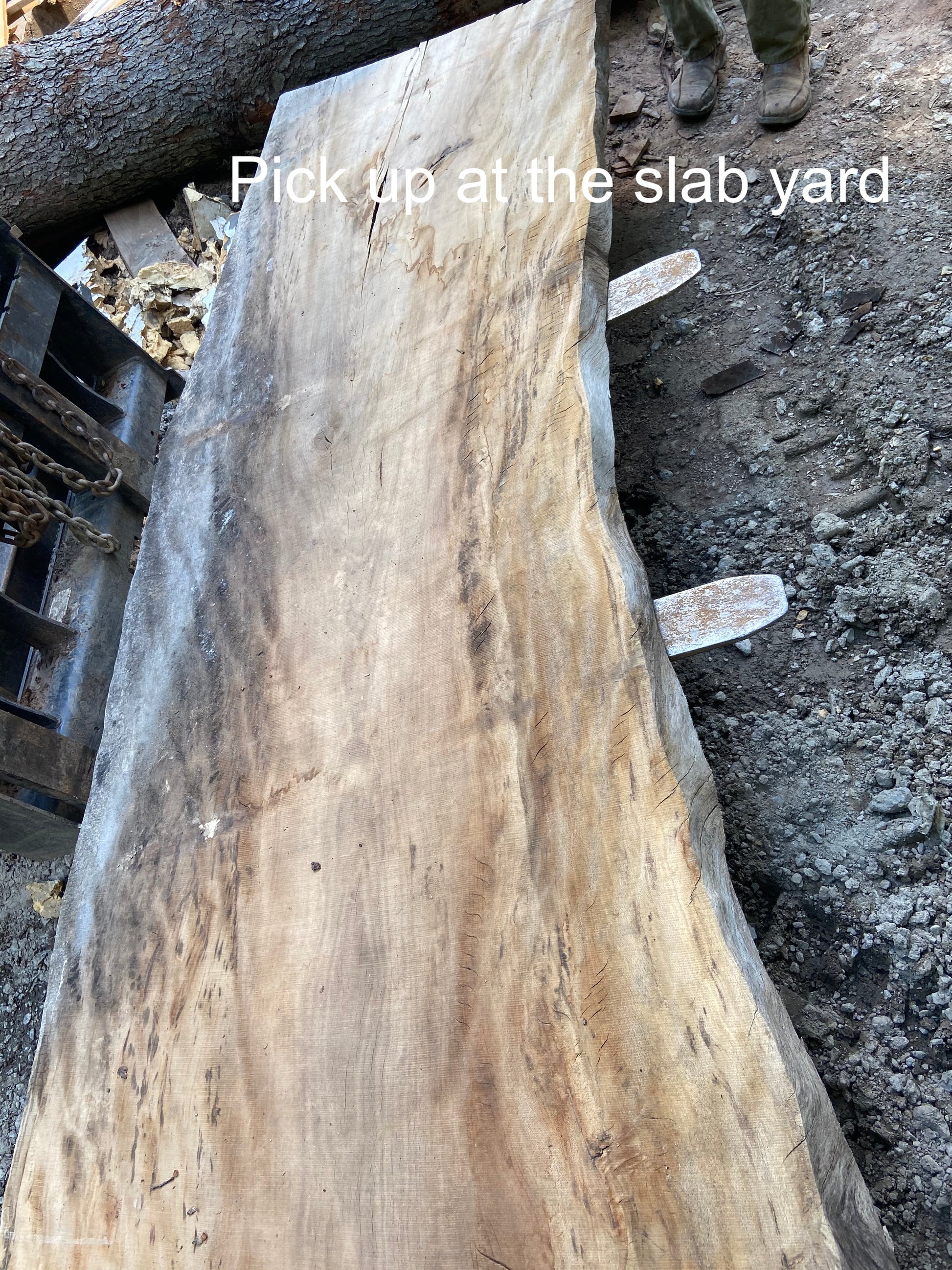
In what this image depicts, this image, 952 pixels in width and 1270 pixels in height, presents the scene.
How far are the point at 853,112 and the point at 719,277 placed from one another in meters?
0.63

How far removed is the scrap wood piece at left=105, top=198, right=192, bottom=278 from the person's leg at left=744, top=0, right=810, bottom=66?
2.10 m

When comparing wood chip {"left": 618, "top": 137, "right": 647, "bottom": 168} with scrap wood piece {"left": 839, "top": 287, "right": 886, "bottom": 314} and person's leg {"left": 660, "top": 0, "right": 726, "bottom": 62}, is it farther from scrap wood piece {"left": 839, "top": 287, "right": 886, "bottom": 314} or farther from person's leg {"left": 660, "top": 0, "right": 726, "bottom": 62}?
scrap wood piece {"left": 839, "top": 287, "right": 886, "bottom": 314}

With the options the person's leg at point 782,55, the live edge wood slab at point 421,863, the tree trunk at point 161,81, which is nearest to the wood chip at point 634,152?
the person's leg at point 782,55

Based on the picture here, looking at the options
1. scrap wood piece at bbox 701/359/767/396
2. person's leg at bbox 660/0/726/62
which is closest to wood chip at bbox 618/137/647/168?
person's leg at bbox 660/0/726/62

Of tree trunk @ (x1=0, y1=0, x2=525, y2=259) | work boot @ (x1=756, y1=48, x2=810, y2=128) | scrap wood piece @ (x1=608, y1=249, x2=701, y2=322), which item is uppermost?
tree trunk @ (x1=0, y1=0, x2=525, y2=259)

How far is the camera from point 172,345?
319 cm

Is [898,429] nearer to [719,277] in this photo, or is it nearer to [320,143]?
[719,277]

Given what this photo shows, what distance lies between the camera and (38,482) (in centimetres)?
181

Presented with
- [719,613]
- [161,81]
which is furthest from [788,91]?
[161,81]

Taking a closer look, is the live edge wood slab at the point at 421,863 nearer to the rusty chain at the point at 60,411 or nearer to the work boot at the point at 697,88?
the rusty chain at the point at 60,411

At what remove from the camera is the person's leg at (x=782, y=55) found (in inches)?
95.8

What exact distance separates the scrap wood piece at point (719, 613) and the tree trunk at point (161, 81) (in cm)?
265

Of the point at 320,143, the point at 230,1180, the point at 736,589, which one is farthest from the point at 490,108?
the point at 230,1180

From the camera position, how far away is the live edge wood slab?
0.94 m
